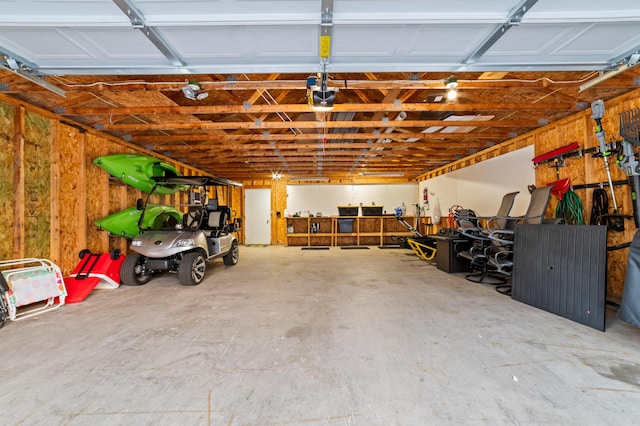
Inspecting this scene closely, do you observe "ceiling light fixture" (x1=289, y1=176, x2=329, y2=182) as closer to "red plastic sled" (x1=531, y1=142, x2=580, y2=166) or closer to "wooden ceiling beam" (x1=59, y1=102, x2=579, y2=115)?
"wooden ceiling beam" (x1=59, y1=102, x2=579, y2=115)

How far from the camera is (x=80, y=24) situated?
1626 mm

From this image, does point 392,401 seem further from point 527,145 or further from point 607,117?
point 527,145

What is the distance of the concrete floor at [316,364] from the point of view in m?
1.30

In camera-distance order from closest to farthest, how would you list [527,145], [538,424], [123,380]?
[538,424] → [123,380] → [527,145]

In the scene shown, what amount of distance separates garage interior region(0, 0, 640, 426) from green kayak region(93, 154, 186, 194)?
32 cm

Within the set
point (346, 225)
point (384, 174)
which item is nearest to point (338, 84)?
point (346, 225)

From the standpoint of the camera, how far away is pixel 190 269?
375 centimetres

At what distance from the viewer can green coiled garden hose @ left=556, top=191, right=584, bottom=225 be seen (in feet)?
11.3

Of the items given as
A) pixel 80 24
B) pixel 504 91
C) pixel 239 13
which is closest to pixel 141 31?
pixel 80 24

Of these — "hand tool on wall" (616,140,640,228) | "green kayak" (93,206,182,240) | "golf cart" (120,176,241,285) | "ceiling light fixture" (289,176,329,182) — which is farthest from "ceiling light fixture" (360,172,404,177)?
"green kayak" (93,206,182,240)

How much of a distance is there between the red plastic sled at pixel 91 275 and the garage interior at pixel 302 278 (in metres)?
0.17

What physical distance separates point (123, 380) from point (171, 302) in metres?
1.61

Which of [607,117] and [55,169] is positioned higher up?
[607,117]

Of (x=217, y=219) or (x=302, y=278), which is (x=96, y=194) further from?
(x=302, y=278)
